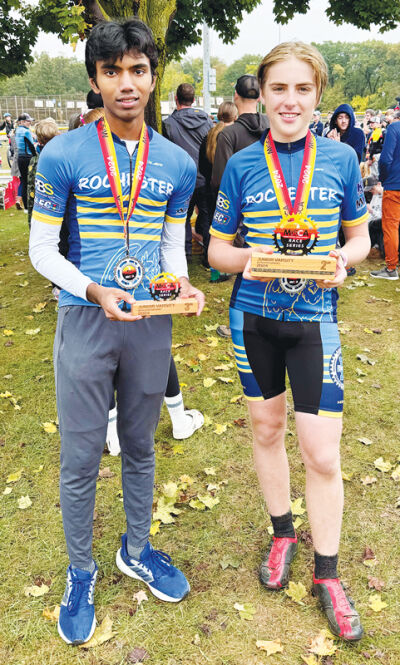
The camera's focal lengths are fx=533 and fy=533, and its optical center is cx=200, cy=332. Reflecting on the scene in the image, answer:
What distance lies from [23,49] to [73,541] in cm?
1625

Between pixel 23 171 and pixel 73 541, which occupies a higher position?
pixel 23 171

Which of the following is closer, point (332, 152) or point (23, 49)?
point (332, 152)

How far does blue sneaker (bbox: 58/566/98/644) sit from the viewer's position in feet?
8.75

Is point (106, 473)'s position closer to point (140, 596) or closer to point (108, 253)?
point (140, 596)

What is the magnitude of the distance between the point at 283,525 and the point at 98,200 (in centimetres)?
205

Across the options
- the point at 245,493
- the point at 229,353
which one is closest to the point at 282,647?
the point at 245,493

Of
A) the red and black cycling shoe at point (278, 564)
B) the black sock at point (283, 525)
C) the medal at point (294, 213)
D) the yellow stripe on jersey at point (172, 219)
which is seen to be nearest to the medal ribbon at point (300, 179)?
the medal at point (294, 213)

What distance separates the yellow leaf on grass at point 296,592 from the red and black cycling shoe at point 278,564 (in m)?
0.04

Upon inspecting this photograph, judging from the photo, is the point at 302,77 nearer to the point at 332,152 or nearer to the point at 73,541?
the point at 332,152

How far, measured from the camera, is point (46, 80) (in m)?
106

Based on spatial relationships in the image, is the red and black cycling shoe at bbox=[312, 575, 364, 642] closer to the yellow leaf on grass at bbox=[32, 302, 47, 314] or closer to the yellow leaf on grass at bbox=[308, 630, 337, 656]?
the yellow leaf on grass at bbox=[308, 630, 337, 656]

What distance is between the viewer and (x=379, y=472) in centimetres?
399

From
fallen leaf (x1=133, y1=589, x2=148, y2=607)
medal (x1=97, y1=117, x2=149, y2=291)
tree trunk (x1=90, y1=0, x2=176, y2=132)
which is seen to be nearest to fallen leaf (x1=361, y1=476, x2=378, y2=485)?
fallen leaf (x1=133, y1=589, x2=148, y2=607)

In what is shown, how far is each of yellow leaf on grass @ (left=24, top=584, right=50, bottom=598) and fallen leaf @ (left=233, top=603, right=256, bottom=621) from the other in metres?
1.07
